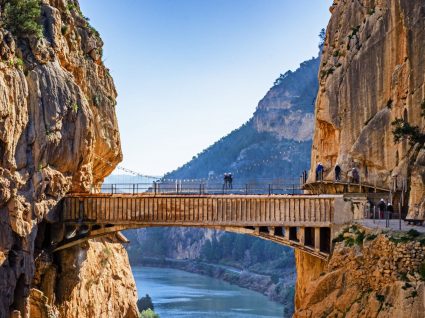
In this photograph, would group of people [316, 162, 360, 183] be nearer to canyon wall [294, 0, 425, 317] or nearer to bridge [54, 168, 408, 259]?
canyon wall [294, 0, 425, 317]

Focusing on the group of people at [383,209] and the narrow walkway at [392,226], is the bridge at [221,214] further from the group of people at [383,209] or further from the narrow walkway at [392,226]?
the narrow walkway at [392,226]

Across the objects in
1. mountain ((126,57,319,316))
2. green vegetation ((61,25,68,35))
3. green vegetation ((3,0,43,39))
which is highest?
green vegetation ((61,25,68,35))

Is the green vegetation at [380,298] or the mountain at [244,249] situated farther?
the mountain at [244,249]

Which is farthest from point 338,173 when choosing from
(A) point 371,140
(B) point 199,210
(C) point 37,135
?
(C) point 37,135

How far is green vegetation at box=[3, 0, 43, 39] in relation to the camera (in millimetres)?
31125

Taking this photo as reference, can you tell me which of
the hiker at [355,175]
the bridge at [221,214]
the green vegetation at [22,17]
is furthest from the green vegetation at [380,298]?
the green vegetation at [22,17]

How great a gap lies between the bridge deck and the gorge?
1.67m

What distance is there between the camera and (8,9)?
31078 mm

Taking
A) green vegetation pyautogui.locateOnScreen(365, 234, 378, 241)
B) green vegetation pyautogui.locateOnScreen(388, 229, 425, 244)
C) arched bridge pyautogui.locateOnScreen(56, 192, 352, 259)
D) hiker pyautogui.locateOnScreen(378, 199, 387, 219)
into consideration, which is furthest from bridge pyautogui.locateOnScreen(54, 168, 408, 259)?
green vegetation pyautogui.locateOnScreen(388, 229, 425, 244)

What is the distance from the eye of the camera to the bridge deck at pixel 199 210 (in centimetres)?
3148

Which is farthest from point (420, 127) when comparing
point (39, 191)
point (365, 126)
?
point (39, 191)

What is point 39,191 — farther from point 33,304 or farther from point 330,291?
point 330,291

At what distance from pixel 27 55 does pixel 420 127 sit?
19.1 meters

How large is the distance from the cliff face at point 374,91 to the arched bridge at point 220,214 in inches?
174
